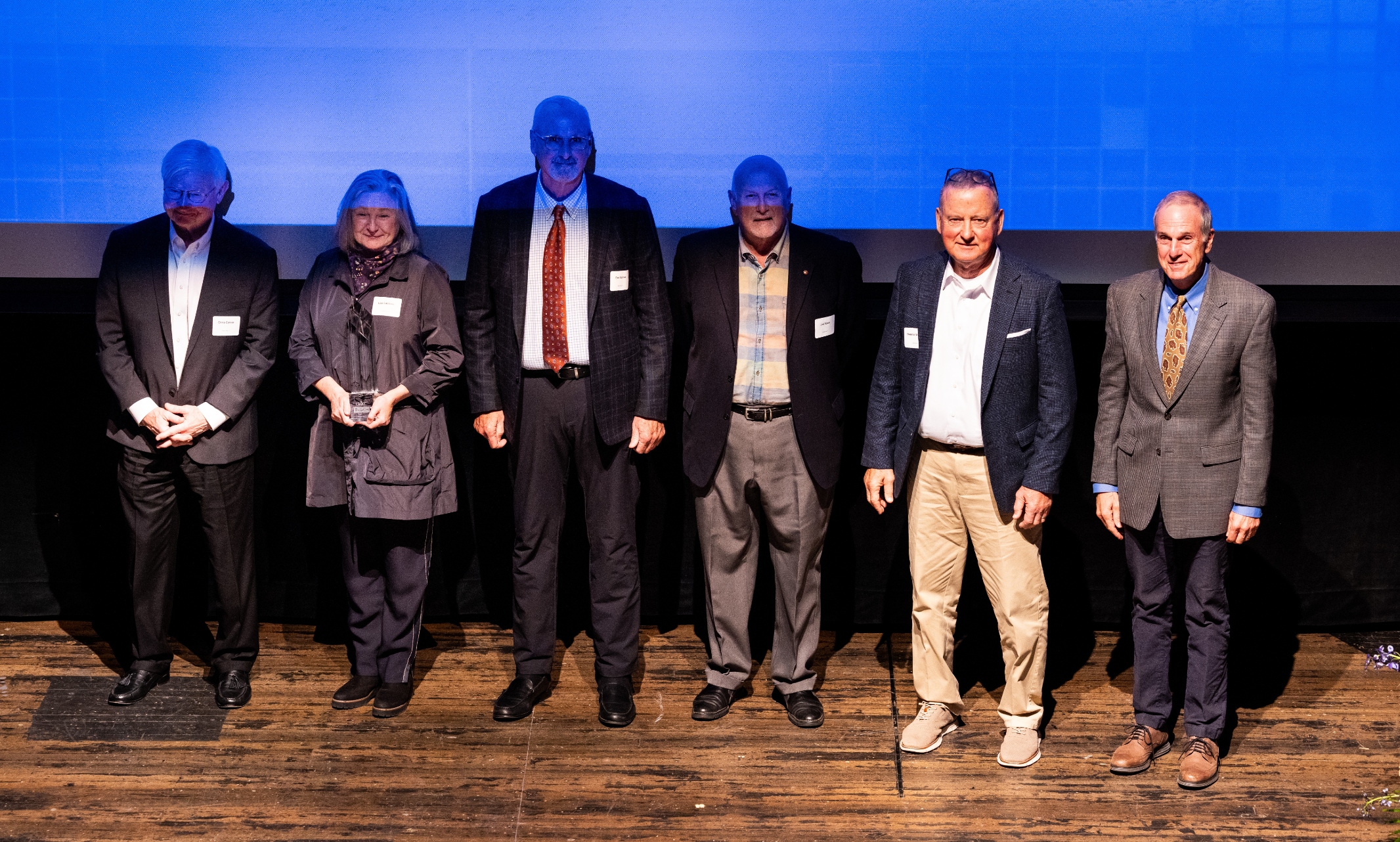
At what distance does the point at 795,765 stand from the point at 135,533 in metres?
2.10

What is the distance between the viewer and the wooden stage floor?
280 centimetres

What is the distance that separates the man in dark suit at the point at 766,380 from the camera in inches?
127

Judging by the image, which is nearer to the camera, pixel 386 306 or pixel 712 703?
pixel 386 306

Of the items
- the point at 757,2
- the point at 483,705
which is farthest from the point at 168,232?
the point at 757,2

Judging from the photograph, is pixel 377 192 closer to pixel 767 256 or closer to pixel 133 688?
pixel 767 256

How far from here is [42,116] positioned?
3908 millimetres

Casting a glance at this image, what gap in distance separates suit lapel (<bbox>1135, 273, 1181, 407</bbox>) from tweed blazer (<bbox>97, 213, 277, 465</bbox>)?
2.52 meters

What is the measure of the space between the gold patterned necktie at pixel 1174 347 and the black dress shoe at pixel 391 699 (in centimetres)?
235

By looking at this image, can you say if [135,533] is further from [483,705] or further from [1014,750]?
[1014,750]

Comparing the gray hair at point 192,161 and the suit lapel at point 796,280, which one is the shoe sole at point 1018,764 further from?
the gray hair at point 192,161

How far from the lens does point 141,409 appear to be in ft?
10.9

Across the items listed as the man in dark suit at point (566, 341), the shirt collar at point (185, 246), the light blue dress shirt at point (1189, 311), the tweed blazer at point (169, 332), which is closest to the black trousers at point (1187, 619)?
the light blue dress shirt at point (1189, 311)

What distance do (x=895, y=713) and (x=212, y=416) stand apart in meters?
2.23

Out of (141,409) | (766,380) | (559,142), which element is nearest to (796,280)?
(766,380)
